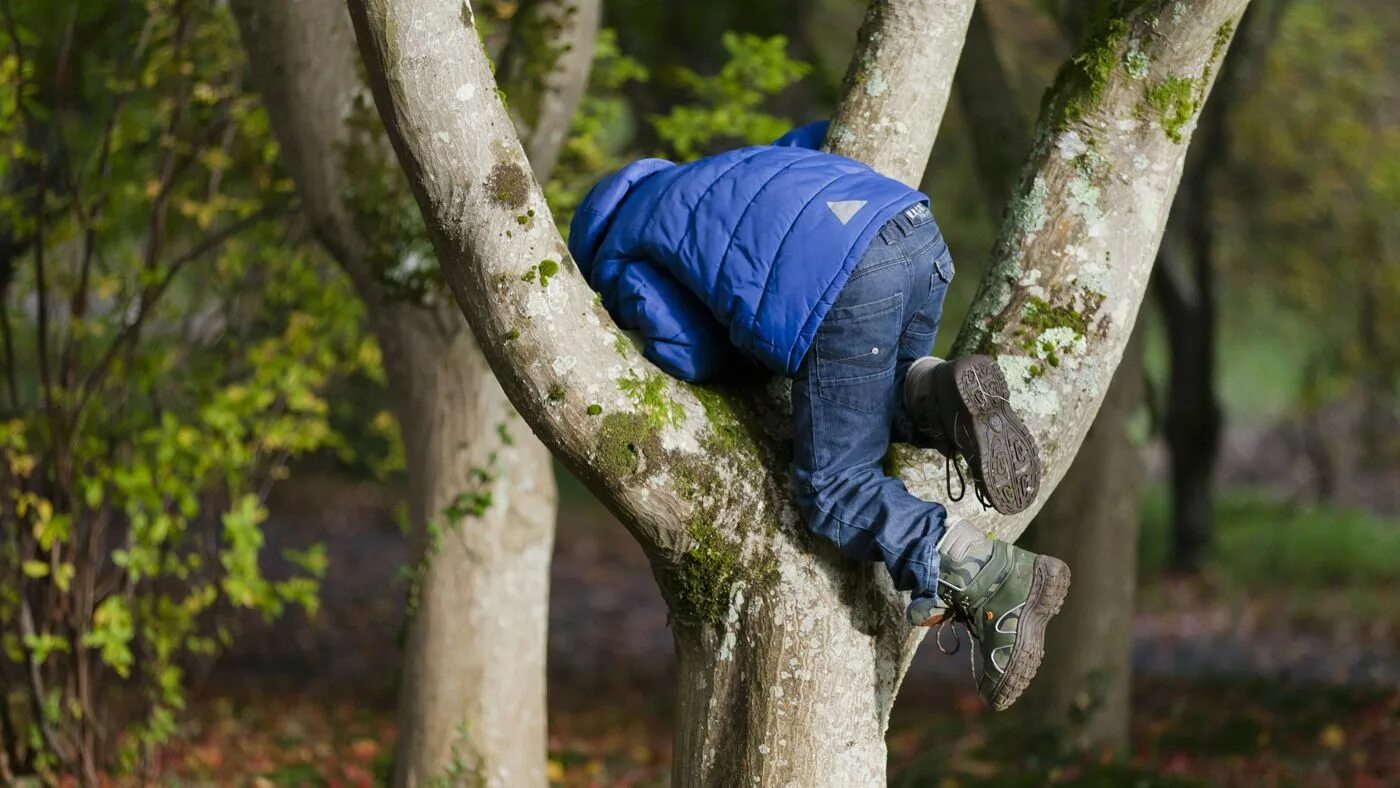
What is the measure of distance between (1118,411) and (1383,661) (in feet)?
14.3

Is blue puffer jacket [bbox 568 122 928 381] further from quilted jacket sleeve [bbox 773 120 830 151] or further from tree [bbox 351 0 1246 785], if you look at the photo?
quilted jacket sleeve [bbox 773 120 830 151]

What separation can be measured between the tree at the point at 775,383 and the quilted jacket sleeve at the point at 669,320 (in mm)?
65

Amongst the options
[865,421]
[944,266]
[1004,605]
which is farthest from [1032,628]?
[944,266]

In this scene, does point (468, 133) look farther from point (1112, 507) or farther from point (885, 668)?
point (1112, 507)

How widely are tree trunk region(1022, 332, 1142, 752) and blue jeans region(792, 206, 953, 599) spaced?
3.83m

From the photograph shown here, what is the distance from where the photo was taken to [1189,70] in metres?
2.76

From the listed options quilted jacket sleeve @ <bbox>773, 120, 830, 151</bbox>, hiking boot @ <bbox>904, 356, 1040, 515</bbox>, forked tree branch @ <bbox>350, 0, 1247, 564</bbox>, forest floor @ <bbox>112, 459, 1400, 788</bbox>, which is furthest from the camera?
forest floor @ <bbox>112, 459, 1400, 788</bbox>

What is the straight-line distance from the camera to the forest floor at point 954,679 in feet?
19.1

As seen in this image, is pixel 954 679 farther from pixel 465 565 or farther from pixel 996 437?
pixel 996 437

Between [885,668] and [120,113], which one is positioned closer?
[885,668]

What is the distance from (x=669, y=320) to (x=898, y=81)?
0.81 m

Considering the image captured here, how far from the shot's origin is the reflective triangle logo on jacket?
8.18 ft

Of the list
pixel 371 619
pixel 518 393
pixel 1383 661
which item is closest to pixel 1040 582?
pixel 518 393

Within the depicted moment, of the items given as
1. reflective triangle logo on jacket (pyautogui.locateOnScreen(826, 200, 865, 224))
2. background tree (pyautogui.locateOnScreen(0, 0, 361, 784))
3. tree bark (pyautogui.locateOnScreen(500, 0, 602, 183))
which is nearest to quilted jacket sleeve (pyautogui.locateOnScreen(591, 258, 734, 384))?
reflective triangle logo on jacket (pyautogui.locateOnScreen(826, 200, 865, 224))
